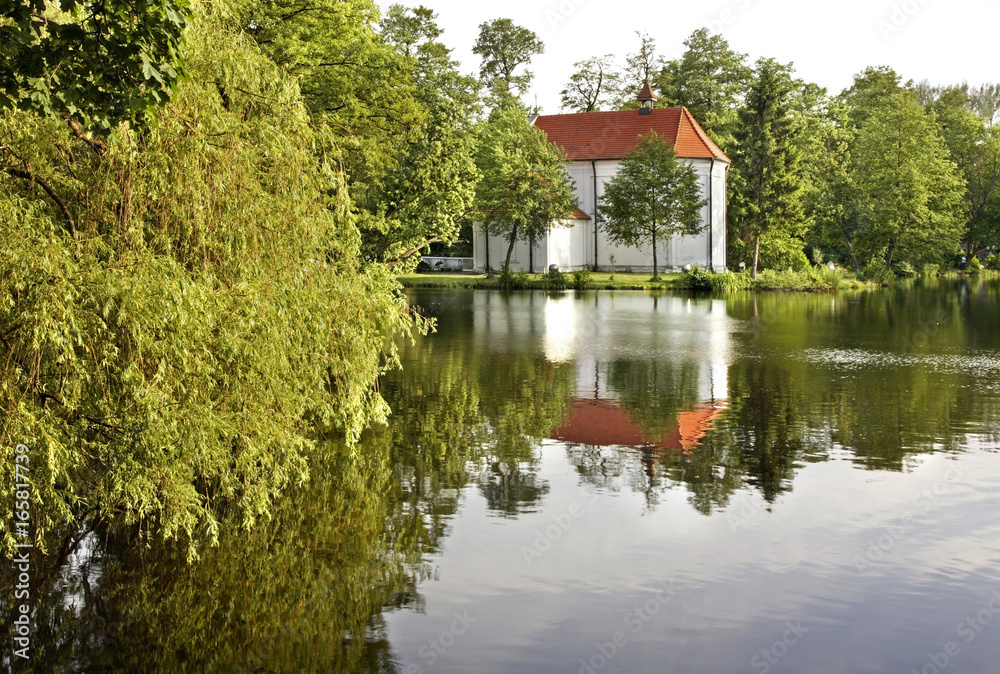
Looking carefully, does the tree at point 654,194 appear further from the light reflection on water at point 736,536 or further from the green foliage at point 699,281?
the light reflection on water at point 736,536

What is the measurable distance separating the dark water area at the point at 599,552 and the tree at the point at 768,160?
42471 millimetres

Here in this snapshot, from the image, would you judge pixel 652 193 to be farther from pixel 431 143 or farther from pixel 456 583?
pixel 456 583

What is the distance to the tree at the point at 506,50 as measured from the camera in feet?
250

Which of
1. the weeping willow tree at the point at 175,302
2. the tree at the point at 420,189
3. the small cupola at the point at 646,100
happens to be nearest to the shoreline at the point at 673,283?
the small cupola at the point at 646,100

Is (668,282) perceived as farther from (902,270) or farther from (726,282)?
(902,270)

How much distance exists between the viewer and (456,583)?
9.46 metres

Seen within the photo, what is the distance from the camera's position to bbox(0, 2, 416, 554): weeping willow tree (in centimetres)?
813

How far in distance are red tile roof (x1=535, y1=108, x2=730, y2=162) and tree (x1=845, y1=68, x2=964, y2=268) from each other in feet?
40.6

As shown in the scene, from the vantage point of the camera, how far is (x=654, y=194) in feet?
201

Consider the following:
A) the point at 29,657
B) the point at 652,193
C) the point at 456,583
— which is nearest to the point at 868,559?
the point at 456,583

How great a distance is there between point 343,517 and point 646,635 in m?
4.48

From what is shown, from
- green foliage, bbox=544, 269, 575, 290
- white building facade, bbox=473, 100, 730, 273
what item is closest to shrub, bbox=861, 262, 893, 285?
white building facade, bbox=473, 100, 730, 273

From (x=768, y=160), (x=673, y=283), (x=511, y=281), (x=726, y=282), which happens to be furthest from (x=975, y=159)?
(x=511, y=281)

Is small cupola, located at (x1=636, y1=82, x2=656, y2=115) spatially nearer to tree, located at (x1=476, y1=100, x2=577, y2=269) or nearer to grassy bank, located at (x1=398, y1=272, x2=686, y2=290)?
tree, located at (x1=476, y1=100, x2=577, y2=269)
